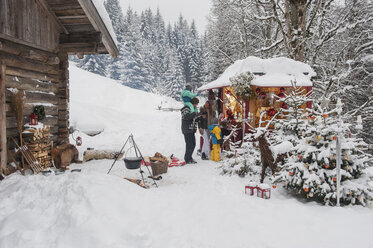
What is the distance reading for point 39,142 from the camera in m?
6.78

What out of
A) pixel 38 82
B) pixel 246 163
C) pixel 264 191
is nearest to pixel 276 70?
pixel 246 163

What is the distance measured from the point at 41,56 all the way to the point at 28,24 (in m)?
0.92

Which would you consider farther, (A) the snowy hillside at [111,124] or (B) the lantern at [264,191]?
(A) the snowy hillside at [111,124]

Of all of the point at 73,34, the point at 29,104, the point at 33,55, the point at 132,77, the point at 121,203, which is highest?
the point at 132,77

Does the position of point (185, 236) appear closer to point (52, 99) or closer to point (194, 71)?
point (52, 99)

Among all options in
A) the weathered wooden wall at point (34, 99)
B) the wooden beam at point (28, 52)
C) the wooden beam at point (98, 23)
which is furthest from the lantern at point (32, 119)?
the wooden beam at point (98, 23)

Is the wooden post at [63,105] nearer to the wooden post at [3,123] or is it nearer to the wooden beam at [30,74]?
the wooden beam at [30,74]

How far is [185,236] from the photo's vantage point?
11.0 feet

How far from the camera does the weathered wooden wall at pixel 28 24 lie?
5.69 metres

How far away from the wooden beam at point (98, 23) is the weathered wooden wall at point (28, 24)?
151 centimetres

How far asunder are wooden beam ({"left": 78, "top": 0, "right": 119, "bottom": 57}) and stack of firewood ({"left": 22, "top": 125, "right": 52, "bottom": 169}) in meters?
3.08

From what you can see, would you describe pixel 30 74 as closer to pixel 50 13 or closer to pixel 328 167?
pixel 50 13

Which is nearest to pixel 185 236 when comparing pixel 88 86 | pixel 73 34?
pixel 73 34

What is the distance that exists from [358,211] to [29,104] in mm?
8063
